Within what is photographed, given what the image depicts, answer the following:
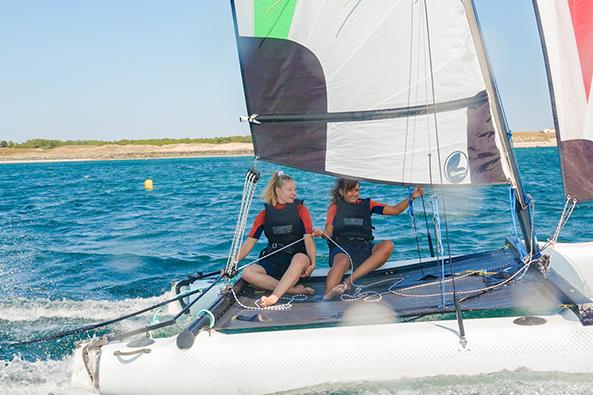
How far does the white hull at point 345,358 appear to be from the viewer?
4305 millimetres

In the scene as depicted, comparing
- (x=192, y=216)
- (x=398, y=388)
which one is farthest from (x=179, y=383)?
(x=192, y=216)

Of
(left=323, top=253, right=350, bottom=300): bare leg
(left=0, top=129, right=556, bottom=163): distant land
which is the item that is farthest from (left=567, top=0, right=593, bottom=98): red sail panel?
(left=0, top=129, right=556, bottom=163): distant land

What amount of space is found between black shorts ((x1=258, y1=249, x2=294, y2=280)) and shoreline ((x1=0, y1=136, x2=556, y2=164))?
69.5 meters

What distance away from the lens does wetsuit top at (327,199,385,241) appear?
5.91 meters

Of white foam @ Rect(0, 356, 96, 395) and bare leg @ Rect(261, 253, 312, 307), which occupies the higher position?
bare leg @ Rect(261, 253, 312, 307)

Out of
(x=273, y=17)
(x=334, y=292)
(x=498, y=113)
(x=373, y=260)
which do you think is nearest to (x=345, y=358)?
(x=334, y=292)

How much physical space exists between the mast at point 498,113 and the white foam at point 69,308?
10.4 ft

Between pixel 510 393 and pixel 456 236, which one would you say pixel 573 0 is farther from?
pixel 456 236

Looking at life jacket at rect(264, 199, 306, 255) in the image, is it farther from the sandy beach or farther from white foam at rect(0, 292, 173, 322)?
the sandy beach

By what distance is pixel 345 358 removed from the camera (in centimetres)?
439

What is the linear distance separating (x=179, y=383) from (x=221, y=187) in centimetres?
1931

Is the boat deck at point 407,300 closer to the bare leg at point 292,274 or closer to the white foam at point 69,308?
the bare leg at point 292,274

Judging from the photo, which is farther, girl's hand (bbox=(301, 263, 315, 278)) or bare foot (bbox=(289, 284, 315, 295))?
girl's hand (bbox=(301, 263, 315, 278))

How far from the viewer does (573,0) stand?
16.1ft
